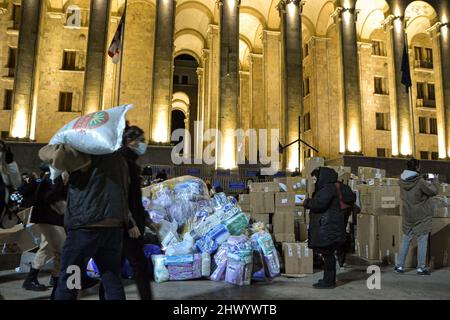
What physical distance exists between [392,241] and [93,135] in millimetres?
6690

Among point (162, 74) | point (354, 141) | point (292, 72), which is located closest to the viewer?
point (162, 74)

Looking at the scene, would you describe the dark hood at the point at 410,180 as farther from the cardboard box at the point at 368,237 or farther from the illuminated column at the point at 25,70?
the illuminated column at the point at 25,70

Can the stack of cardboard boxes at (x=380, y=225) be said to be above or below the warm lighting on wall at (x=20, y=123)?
below

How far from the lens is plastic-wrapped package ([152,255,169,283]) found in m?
5.68

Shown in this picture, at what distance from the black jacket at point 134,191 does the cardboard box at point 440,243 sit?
20.4 feet

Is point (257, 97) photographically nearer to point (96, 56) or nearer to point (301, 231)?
point (96, 56)

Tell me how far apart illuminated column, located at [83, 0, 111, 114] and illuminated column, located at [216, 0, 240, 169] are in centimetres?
654

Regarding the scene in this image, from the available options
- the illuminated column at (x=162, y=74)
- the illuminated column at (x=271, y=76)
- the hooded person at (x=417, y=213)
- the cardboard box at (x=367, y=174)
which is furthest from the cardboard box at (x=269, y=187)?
the illuminated column at (x=271, y=76)

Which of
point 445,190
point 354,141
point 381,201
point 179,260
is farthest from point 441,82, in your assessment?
point 179,260

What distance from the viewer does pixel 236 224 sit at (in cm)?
626

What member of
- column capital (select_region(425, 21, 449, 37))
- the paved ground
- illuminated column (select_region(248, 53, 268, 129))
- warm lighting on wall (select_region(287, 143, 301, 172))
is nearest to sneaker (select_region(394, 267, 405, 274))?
the paved ground

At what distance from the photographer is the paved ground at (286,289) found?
4.84m

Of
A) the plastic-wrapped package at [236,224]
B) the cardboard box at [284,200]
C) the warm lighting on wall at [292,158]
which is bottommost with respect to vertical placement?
the plastic-wrapped package at [236,224]

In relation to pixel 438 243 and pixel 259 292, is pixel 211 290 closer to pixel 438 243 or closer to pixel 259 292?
pixel 259 292
